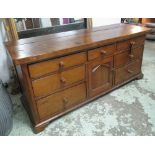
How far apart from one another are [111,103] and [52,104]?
0.67m

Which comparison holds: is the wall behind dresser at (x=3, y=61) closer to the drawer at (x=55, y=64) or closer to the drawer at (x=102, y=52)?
the drawer at (x=55, y=64)

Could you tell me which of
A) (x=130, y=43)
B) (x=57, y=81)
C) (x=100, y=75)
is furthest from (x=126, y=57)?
(x=57, y=81)

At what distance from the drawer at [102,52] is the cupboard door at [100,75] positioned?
0.05m

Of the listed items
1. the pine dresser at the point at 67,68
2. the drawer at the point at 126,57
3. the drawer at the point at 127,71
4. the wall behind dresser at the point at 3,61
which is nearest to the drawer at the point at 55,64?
the pine dresser at the point at 67,68

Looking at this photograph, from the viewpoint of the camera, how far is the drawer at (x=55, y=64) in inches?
47.4

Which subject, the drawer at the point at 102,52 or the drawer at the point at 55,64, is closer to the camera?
the drawer at the point at 55,64

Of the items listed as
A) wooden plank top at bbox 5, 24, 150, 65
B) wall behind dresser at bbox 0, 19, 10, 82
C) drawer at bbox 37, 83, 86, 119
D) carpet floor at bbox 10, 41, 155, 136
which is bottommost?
carpet floor at bbox 10, 41, 155, 136

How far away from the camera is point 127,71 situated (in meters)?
1.92

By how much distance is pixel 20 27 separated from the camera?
6.16 feet

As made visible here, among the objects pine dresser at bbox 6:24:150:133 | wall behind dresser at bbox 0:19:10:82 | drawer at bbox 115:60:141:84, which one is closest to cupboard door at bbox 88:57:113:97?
pine dresser at bbox 6:24:150:133

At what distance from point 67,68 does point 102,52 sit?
0.40 meters

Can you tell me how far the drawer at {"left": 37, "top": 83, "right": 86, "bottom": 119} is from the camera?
138cm

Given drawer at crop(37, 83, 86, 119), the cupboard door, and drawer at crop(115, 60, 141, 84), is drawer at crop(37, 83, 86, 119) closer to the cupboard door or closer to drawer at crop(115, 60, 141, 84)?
the cupboard door

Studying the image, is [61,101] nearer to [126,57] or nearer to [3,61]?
[126,57]
